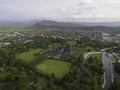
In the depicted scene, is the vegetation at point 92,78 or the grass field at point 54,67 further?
the grass field at point 54,67

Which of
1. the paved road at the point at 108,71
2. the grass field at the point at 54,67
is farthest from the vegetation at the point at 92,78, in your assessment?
the grass field at the point at 54,67

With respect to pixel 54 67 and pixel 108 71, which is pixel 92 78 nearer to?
pixel 108 71

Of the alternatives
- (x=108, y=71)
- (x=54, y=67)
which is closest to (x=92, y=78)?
(x=108, y=71)

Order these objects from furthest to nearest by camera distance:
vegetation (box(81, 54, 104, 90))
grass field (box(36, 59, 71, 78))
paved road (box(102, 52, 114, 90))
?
grass field (box(36, 59, 71, 78)) → paved road (box(102, 52, 114, 90)) → vegetation (box(81, 54, 104, 90))

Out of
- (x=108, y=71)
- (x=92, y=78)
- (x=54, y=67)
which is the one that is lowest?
(x=108, y=71)

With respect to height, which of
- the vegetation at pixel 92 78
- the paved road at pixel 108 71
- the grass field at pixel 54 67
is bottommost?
the paved road at pixel 108 71

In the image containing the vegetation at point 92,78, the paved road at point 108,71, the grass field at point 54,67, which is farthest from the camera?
the grass field at point 54,67

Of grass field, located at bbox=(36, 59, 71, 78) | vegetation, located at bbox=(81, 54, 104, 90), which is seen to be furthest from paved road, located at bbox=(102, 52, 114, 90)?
grass field, located at bbox=(36, 59, 71, 78)

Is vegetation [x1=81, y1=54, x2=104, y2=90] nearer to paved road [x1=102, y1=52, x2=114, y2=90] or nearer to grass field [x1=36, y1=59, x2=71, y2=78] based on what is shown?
paved road [x1=102, y1=52, x2=114, y2=90]

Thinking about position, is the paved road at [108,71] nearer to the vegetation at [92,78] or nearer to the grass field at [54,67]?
the vegetation at [92,78]
